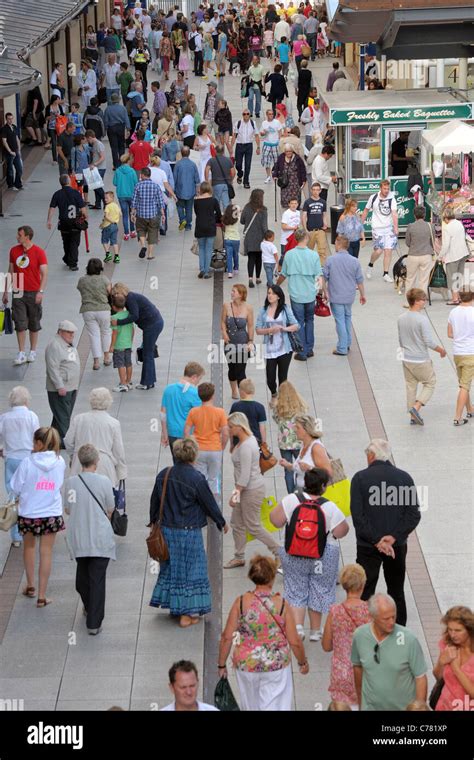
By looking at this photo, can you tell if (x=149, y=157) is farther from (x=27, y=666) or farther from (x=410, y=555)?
(x=27, y=666)

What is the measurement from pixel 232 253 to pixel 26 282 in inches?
183

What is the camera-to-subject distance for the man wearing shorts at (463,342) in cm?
1506

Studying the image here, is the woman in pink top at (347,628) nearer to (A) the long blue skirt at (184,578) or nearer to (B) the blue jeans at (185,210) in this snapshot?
(A) the long blue skirt at (184,578)

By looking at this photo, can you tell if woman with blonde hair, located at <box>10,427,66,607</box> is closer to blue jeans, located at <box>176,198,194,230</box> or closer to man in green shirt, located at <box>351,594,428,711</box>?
man in green shirt, located at <box>351,594,428,711</box>

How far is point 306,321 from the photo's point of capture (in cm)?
1744

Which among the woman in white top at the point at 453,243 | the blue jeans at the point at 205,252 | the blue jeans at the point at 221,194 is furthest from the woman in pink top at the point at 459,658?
the blue jeans at the point at 221,194

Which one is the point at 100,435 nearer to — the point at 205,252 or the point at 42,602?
the point at 42,602

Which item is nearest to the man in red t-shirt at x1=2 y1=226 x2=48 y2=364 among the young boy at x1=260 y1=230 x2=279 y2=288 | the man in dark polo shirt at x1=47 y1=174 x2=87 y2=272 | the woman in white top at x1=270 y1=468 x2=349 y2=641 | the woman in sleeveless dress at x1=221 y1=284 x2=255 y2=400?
the woman in sleeveless dress at x1=221 y1=284 x2=255 y2=400

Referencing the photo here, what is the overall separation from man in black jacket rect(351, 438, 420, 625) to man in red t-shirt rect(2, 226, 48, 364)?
7.56 metres

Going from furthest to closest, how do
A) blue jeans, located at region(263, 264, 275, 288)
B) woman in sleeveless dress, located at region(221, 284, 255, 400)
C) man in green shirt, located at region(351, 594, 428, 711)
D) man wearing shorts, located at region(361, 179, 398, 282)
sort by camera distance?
1. man wearing shorts, located at region(361, 179, 398, 282)
2. blue jeans, located at region(263, 264, 275, 288)
3. woman in sleeveless dress, located at region(221, 284, 255, 400)
4. man in green shirt, located at region(351, 594, 428, 711)

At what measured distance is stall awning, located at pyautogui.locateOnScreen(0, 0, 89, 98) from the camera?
1727cm

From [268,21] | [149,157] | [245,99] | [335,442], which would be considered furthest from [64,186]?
[268,21]

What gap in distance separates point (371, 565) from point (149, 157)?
49.4 feet

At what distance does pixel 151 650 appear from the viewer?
10805 mm
